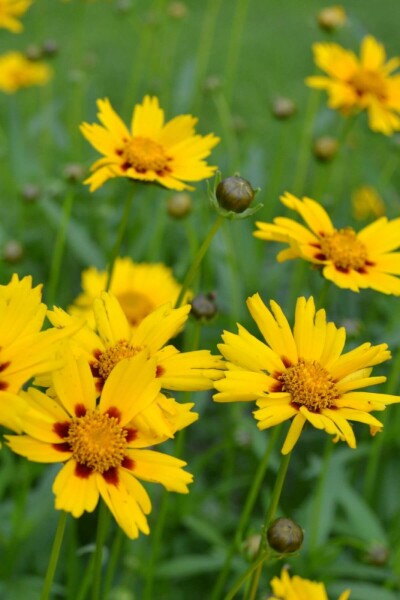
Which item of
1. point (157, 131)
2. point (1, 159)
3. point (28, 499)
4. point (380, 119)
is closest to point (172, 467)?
point (157, 131)

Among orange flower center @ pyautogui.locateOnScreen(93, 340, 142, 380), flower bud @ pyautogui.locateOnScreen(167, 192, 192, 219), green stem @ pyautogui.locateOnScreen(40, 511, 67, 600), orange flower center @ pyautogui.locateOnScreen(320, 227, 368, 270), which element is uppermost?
flower bud @ pyautogui.locateOnScreen(167, 192, 192, 219)

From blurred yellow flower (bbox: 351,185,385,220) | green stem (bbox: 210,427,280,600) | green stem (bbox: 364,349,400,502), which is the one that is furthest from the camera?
blurred yellow flower (bbox: 351,185,385,220)

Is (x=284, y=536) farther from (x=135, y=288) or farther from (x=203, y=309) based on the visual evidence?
(x=135, y=288)

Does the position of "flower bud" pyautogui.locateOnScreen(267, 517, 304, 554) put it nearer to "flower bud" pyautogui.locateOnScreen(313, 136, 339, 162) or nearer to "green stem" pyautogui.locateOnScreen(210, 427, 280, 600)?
"green stem" pyautogui.locateOnScreen(210, 427, 280, 600)

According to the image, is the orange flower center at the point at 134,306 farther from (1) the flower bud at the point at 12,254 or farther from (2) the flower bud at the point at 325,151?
(2) the flower bud at the point at 325,151

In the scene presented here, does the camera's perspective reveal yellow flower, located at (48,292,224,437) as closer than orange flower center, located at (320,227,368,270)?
Yes

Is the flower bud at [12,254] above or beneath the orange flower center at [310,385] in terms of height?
above

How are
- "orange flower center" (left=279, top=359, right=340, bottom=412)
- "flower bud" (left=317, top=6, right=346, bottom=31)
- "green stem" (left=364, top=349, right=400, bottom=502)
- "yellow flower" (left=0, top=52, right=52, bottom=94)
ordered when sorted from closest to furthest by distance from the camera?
"orange flower center" (left=279, top=359, right=340, bottom=412)
"green stem" (left=364, top=349, right=400, bottom=502)
"flower bud" (left=317, top=6, right=346, bottom=31)
"yellow flower" (left=0, top=52, right=52, bottom=94)

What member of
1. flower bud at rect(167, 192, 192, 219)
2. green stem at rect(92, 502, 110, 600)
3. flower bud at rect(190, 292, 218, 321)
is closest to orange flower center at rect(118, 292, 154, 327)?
flower bud at rect(167, 192, 192, 219)

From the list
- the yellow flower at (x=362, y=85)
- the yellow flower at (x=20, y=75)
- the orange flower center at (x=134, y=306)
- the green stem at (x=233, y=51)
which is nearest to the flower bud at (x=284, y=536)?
the orange flower center at (x=134, y=306)
